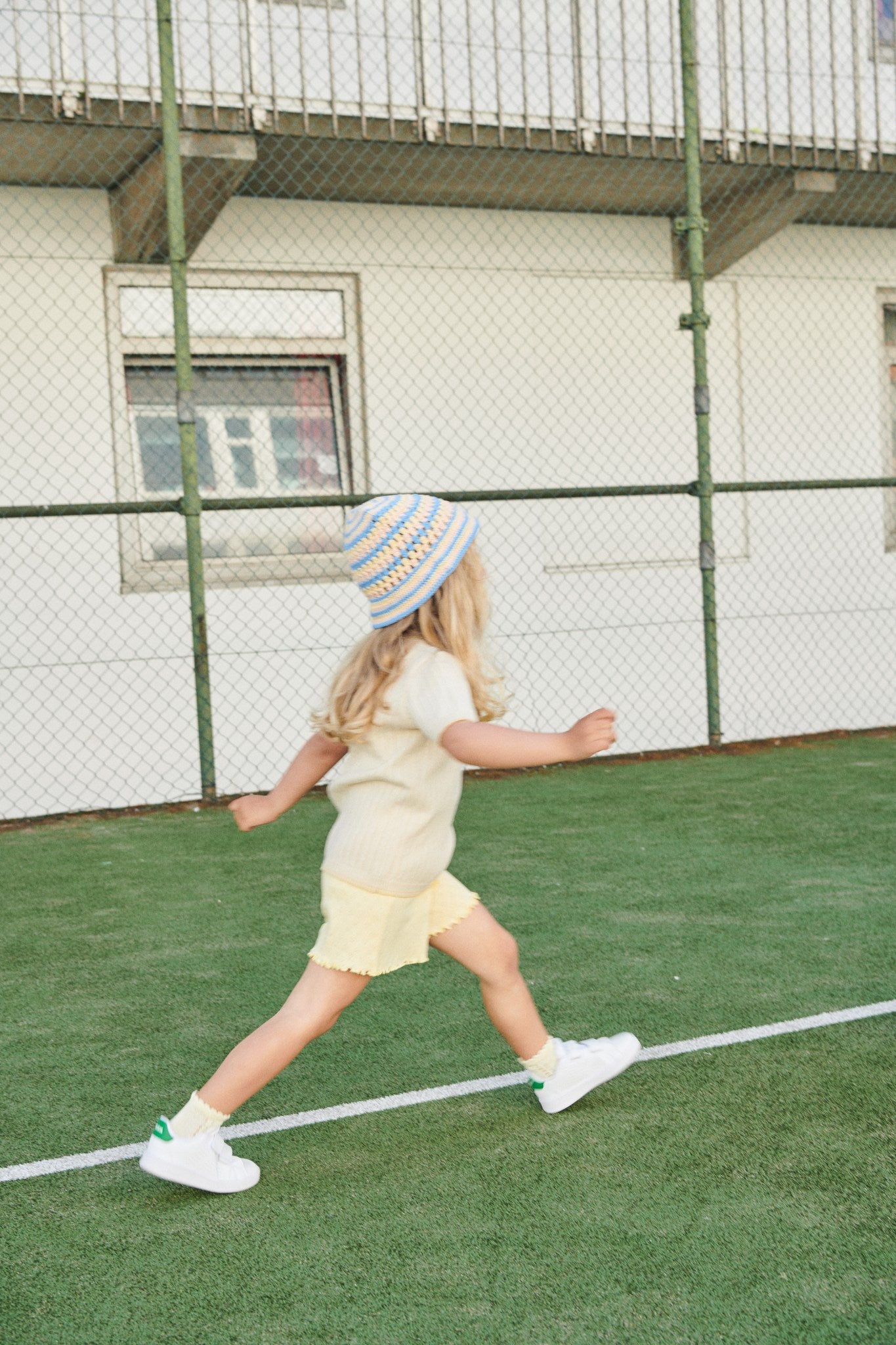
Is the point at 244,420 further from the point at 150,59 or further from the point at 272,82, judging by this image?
the point at 150,59

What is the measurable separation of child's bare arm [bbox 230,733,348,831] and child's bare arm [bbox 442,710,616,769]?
36 cm

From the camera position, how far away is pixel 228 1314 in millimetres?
1944

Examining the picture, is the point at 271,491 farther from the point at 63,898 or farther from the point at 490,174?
the point at 63,898

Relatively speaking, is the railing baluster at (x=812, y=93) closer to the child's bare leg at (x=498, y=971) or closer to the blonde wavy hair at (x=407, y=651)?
the blonde wavy hair at (x=407, y=651)

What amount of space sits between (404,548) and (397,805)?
0.44 m

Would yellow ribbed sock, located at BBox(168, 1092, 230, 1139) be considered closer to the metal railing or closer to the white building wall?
the white building wall

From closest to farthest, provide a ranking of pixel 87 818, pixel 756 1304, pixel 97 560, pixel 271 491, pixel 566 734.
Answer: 1. pixel 756 1304
2. pixel 566 734
3. pixel 87 818
4. pixel 97 560
5. pixel 271 491

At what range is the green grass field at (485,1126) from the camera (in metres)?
1.95

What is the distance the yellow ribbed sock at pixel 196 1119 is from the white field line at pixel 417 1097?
12.1 inches

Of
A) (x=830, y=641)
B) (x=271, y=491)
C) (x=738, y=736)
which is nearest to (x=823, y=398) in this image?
(x=830, y=641)

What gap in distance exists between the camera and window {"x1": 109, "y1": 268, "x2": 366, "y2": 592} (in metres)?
7.68

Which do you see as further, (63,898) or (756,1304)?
(63,898)

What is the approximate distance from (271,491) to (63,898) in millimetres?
3809

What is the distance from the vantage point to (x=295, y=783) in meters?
2.54
